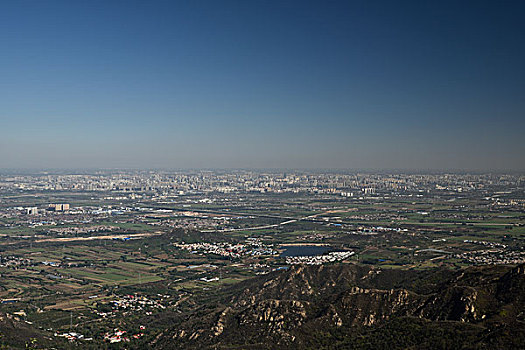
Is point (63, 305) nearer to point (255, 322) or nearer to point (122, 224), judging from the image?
point (255, 322)

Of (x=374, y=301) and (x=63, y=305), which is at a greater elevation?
(x=374, y=301)

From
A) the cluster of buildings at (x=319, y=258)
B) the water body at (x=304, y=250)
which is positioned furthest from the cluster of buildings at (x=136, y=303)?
the water body at (x=304, y=250)

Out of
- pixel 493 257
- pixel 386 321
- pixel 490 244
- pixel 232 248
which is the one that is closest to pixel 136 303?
pixel 386 321

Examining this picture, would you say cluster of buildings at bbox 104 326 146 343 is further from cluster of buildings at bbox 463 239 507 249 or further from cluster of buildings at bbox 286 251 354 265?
cluster of buildings at bbox 463 239 507 249

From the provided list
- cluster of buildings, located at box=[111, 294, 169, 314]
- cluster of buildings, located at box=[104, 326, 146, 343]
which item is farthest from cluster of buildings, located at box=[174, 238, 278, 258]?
cluster of buildings, located at box=[104, 326, 146, 343]

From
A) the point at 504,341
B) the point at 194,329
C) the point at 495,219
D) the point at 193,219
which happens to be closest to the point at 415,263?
the point at 194,329

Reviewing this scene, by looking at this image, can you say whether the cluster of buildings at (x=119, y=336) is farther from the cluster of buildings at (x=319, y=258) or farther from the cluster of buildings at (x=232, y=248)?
the cluster of buildings at (x=232, y=248)

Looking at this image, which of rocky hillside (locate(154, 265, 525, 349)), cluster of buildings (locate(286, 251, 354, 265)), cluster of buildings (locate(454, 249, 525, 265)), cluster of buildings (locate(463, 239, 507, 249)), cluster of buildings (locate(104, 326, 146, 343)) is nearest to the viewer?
rocky hillside (locate(154, 265, 525, 349))
